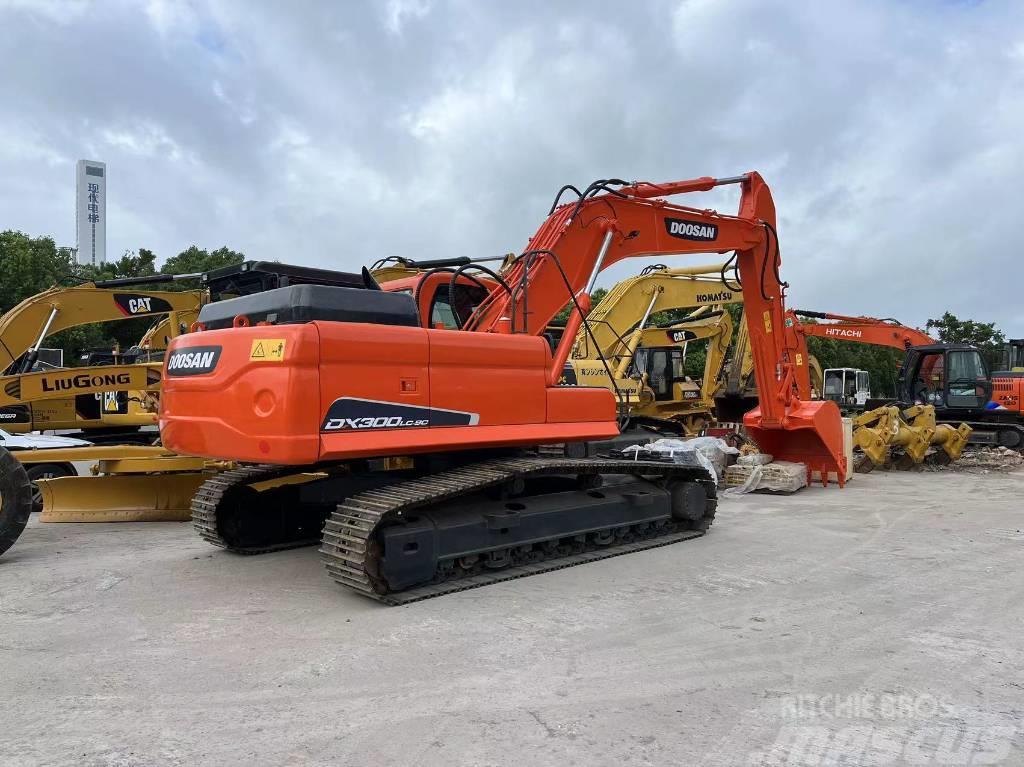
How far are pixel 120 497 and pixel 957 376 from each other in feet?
50.2

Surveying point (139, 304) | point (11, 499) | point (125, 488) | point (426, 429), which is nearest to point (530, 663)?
point (426, 429)

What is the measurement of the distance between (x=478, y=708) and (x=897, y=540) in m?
5.28

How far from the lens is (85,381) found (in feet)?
27.9

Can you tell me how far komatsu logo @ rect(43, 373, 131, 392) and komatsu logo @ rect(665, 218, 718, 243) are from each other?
Answer: 6158mm

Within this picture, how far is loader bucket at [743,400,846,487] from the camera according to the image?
10531mm

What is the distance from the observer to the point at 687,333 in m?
16.7

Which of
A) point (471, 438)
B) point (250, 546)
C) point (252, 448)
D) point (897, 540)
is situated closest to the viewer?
point (252, 448)

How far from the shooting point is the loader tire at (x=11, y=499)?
6.12m

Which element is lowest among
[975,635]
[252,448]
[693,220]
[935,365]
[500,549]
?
[975,635]

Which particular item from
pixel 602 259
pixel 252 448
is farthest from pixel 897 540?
pixel 252 448

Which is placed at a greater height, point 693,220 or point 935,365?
point 693,220

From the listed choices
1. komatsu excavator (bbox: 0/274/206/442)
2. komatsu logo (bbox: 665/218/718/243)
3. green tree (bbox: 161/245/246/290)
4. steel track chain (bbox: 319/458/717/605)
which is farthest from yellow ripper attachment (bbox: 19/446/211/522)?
green tree (bbox: 161/245/246/290)

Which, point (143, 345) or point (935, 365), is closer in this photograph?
point (143, 345)

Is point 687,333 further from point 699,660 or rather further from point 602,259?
point 699,660
